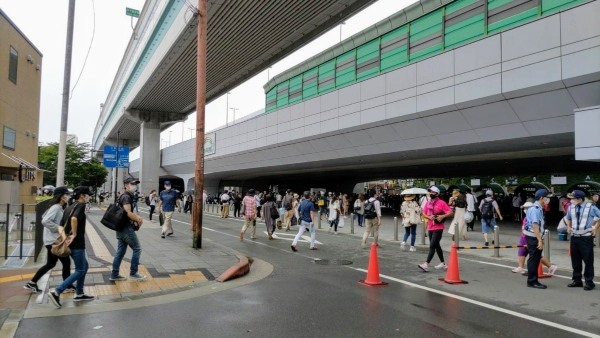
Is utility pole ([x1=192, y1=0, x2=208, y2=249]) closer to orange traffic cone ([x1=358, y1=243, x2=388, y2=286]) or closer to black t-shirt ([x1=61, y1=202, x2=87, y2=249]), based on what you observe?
black t-shirt ([x1=61, y1=202, x2=87, y2=249])

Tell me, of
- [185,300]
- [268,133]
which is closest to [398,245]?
[185,300]

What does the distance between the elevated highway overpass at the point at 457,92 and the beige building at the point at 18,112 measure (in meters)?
15.5

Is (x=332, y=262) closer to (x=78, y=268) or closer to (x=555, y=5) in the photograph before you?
(x=78, y=268)

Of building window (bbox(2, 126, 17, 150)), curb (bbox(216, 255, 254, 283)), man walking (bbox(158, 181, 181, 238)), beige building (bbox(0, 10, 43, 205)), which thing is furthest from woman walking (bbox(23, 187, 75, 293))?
building window (bbox(2, 126, 17, 150))

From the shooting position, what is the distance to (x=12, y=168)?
20859 millimetres

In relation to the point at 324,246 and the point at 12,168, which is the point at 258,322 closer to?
the point at 324,246

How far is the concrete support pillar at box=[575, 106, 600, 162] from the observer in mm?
13144

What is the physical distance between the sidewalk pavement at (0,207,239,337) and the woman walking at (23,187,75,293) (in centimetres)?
26

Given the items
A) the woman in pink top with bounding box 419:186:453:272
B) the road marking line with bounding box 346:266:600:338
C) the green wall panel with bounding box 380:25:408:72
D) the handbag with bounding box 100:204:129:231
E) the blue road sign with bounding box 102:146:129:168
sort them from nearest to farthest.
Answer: the road marking line with bounding box 346:266:600:338, the handbag with bounding box 100:204:129:231, the woman in pink top with bounding box 419:186:453:272, the green wall panel with bounding box 380:25:408:72, the blue road sign with bounding box 102:146:129:168

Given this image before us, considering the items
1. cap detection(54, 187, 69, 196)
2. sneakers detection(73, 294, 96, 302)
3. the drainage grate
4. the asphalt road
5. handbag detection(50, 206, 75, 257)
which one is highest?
cap detection(54, 187, 69, 196)

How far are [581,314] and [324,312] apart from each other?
12.4 ft

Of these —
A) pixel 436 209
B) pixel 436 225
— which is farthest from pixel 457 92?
pixel 436 225

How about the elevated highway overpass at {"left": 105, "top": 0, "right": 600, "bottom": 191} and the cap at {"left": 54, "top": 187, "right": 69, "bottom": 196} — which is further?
the elevated highway overpass at {"left": 105, "top": 0, "right": 600, "bottom": 191}

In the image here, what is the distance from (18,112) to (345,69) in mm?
17559
